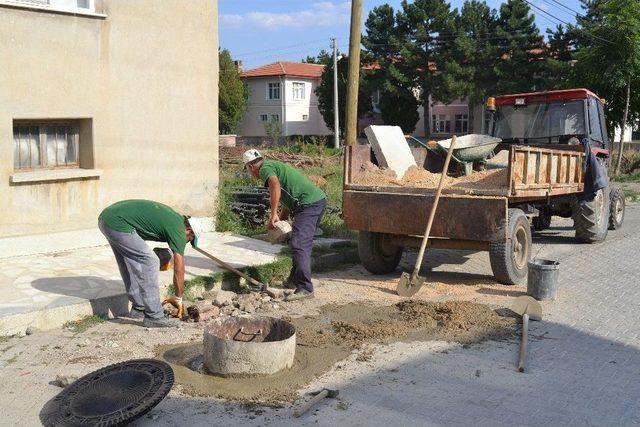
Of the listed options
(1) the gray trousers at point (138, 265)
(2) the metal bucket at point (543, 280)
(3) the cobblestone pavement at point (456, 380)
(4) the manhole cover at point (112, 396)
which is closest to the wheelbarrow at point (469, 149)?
(2) the metal bucket at point (543, 280)

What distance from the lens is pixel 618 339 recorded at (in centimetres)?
627

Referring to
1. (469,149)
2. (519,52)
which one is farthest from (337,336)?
(519,52)

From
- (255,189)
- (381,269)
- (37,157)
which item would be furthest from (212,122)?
(381,269)

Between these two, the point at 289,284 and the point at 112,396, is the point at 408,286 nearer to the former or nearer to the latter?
the point at 289,284

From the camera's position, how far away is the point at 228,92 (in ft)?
147

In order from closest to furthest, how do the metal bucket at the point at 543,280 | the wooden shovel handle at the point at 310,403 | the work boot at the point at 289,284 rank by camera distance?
the wooden shovel handle at the point at 310,403, the metal bucket at the point at 543,280, the work boot at the point at 289,284

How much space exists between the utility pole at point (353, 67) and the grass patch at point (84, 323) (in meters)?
5.69

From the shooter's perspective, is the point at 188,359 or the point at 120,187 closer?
the point at 188,359

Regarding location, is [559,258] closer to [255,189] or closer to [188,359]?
[255,189]

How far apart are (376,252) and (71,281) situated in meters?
3.71

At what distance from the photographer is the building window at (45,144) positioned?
8.91 metres

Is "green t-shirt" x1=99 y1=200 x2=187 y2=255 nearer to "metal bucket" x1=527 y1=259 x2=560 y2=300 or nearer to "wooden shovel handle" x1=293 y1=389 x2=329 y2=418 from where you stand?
"wooden shovel handle" x1=293 y1=389 x2=329 y2=418

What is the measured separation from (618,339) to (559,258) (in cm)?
418

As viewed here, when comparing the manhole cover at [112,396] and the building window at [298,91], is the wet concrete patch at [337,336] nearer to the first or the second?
the manhole cover at [112,396]
